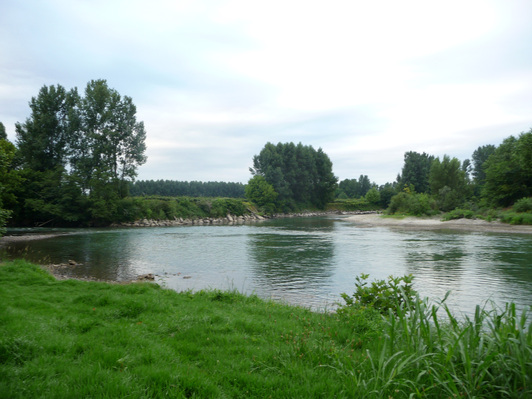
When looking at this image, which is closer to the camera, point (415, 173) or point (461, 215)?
point (461, 215)

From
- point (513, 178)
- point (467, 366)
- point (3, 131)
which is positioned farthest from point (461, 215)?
point (3, 131)

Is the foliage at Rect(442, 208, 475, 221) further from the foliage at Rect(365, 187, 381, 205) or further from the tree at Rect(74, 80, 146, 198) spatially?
the foliage at Rect(365, 187, 381, 205)

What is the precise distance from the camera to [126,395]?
3.61 m

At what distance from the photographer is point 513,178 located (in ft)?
156

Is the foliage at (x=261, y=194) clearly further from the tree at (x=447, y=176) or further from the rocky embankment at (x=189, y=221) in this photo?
the tree at (x=447, y=176)

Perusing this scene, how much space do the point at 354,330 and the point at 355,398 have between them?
289cm

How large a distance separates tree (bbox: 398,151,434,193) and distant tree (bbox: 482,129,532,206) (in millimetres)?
49498

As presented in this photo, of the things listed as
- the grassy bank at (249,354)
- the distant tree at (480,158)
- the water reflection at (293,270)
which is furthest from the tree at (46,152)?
the distant tree at (480,158)

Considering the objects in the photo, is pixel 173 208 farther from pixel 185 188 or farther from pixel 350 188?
pixel 350 188

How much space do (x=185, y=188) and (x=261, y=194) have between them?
208 ft

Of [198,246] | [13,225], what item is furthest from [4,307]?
[13,225]

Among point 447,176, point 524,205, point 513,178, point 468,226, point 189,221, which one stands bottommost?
point 468,226

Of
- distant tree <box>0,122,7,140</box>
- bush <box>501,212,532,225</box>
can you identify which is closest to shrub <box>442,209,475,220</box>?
bush <box>501,212,532,225</box>

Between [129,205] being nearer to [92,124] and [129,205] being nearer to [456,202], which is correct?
[92,124]
